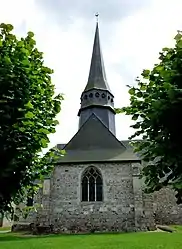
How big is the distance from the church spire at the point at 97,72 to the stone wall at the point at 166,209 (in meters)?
12.6

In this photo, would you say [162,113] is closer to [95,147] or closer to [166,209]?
[95,147]

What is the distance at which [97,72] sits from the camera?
36250 millimetres

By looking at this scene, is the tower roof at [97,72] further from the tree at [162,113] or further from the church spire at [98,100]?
the tree at [162,113]

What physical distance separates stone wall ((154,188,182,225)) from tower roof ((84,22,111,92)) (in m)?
12.6

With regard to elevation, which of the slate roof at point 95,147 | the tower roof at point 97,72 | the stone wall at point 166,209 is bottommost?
the stone wall at point 166,209

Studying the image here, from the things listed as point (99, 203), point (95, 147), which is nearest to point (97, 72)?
point (95, 147)

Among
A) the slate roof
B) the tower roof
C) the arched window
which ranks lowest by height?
the arched window

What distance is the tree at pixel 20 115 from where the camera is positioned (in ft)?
20.1

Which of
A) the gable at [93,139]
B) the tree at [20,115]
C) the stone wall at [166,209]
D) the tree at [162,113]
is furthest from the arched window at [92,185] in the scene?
the tree at [162,113]

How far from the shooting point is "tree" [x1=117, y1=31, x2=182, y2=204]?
5.75 m

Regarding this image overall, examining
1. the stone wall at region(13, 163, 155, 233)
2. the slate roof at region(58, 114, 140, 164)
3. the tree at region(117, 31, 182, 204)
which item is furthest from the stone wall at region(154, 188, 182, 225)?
the tree at region(117, 31, 182, 204)

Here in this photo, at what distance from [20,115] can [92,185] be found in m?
18.2

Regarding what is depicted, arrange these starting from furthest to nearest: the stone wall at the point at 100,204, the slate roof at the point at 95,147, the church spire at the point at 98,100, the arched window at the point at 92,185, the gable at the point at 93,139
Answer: the church spire at the point at 98,100, the gable at the point at 93,139, the slate roof at the point at 95,147, the arched window at the point at 92,185, the stone wall at the point at 100,204

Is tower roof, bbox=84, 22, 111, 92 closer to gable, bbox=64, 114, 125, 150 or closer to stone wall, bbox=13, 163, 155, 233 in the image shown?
gable, bbox=64, 114, 125, 150
